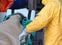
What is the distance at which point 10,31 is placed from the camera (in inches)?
57.1

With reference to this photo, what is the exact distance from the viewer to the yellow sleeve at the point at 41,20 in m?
1.17

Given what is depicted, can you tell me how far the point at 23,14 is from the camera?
161 cm

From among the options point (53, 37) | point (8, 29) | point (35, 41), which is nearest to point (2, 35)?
point (8, 29)

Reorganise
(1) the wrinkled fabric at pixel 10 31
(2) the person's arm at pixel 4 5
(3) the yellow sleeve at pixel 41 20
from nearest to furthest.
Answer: (3) the yellow sleeve at pixel 41 20, (1) the wrinkled fabric at pixel 10 31, (2) the person's arm at pixel 4 5

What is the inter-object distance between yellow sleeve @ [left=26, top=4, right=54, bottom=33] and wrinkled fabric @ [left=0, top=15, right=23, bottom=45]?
241 millimetres

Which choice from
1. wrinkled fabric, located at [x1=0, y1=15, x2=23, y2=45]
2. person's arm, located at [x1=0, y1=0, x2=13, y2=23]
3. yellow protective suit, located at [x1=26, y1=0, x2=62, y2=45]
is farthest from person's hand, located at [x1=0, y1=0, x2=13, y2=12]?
yellow protective suit, located at [x1=26, y1=0, x2=62, y2=45]

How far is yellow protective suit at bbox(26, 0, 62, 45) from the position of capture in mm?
1171

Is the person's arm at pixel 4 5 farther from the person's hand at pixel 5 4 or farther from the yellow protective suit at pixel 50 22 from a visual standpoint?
the yellow protective suit at pixel 50 22

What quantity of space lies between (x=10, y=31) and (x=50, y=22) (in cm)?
33

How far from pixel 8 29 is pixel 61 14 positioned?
408mm

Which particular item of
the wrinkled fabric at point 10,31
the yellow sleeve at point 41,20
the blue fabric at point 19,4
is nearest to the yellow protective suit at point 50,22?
the yellow sleeve at point 41,20

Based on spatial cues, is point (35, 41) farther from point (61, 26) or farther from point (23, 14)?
point (61, 26)

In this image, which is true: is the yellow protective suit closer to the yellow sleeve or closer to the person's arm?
the yellow sleeve

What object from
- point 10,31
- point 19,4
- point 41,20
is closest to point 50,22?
point 41,20
